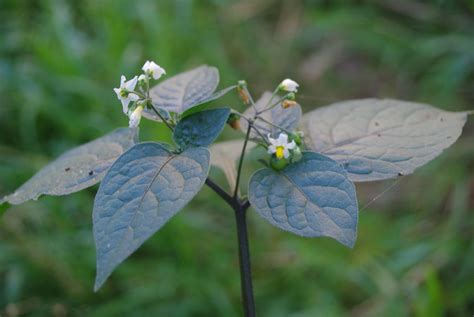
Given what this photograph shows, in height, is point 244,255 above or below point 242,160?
below

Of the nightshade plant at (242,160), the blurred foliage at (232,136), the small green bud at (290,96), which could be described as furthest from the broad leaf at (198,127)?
the blurred foliage at (232,136)

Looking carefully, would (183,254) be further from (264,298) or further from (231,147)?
(231,147)

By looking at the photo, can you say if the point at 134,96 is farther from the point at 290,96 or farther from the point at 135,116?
A: the point at 290,96

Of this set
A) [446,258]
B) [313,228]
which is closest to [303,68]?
[446,258]

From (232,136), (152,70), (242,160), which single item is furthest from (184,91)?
(232,136)

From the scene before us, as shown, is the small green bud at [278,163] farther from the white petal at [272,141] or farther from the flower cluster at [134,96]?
the flower cluster at [134,96]

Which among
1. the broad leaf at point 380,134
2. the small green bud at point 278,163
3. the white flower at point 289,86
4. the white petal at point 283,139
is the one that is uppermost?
the white flower at point 289,86
